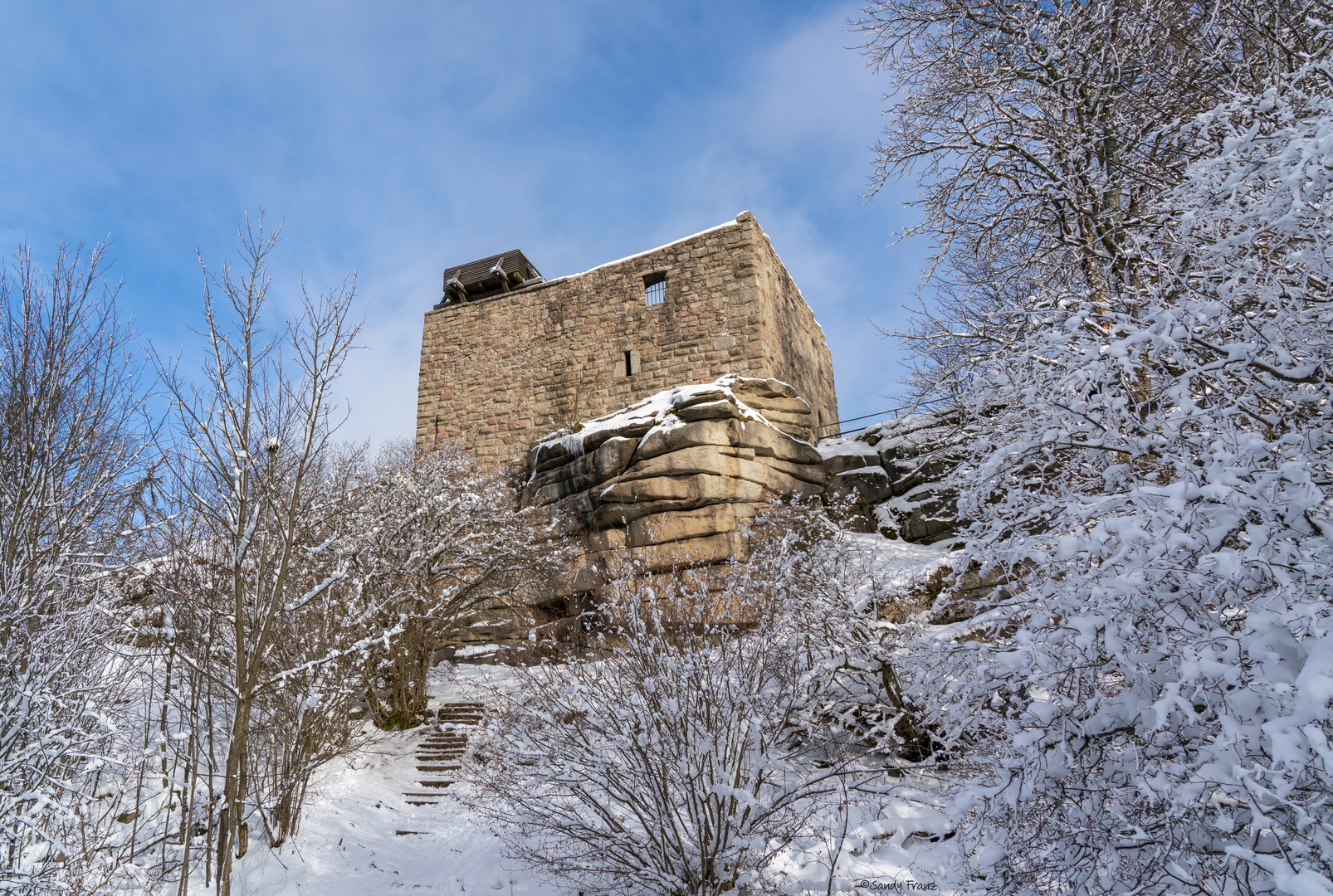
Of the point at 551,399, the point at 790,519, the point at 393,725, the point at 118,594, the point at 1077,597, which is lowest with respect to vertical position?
the point at 393,725

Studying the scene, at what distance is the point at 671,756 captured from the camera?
455 cm

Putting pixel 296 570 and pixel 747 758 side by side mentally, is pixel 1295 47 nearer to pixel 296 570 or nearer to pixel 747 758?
pixel 747 758

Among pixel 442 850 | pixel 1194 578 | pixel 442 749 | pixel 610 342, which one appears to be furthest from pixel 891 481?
pixel 1194 578

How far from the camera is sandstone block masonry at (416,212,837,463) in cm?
1402

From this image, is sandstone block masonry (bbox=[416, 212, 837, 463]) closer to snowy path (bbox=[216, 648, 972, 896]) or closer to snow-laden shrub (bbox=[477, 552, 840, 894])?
snowy path (bbox=[216, 648, 972, 896])

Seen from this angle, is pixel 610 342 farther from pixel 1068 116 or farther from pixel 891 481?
pixel 1068 116

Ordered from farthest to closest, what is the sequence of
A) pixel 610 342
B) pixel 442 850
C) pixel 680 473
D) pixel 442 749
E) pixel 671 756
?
pixel 610 342 < pixel 680 473 < pixel 442 749 < pixel 442 850 < pixel 671 756

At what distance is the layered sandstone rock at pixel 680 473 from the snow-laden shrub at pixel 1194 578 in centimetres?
674

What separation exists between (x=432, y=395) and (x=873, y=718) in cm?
1288

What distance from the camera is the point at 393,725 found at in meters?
8.65

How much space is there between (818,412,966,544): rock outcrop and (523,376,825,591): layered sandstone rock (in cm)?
51

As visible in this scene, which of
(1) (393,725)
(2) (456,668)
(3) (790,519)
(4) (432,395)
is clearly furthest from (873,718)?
(4) (432,395)

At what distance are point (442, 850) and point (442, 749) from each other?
1.86 m

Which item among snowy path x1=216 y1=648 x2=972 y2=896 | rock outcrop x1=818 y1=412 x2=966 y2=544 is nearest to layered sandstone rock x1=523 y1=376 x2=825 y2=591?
rock outcrop x1=818 y1=412 x2=966 y2=544
